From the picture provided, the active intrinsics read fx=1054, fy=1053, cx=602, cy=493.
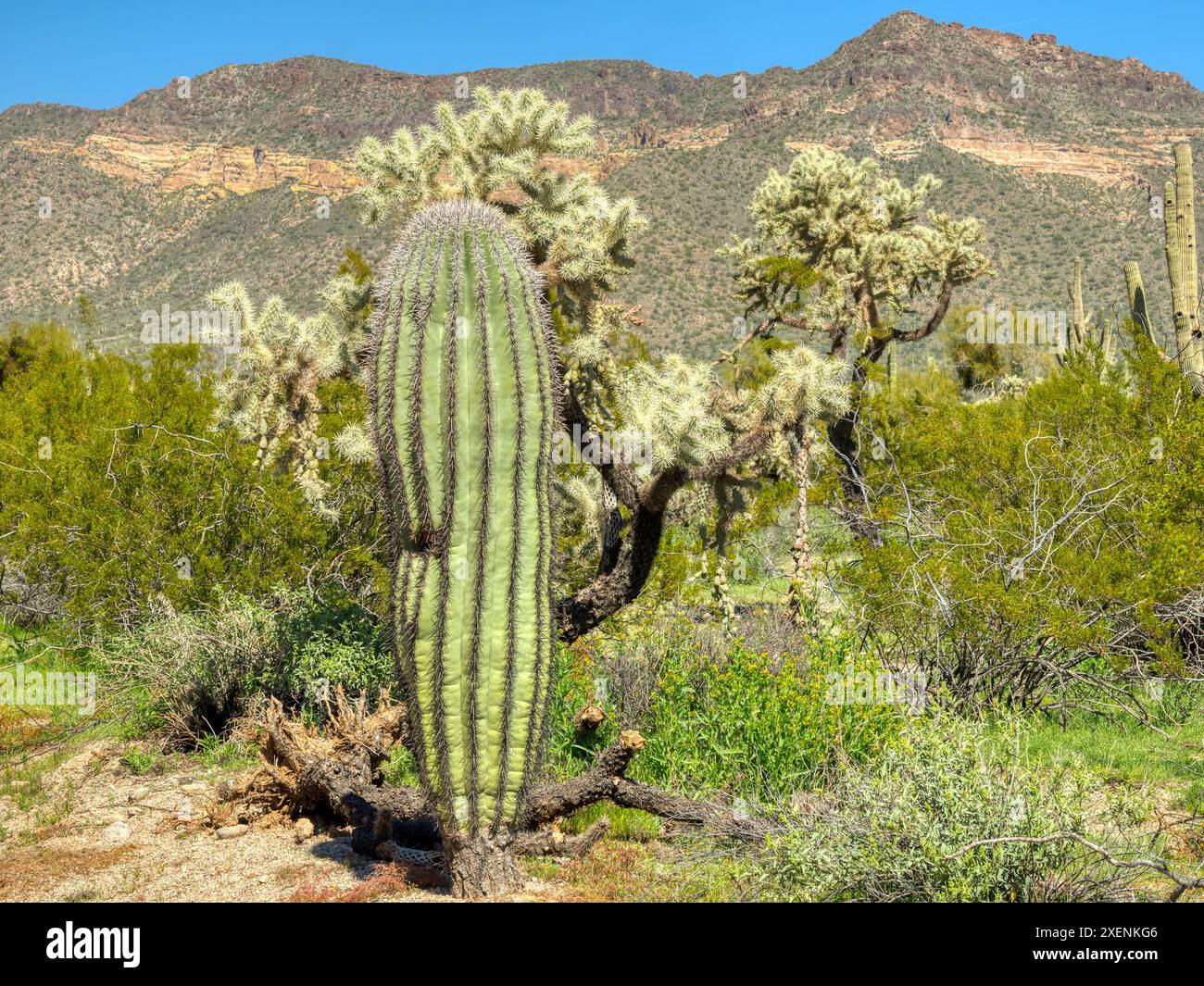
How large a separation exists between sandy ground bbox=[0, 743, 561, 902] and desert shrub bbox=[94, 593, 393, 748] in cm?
63

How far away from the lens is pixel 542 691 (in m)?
3.89

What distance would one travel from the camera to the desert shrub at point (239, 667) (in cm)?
603

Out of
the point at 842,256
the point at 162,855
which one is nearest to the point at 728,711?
the point at 162,855

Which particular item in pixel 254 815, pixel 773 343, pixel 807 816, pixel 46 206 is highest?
pixel 46 206

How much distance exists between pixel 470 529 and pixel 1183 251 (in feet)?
29.7

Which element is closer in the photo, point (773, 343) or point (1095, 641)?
point (1095, 641)

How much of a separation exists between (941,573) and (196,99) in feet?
229

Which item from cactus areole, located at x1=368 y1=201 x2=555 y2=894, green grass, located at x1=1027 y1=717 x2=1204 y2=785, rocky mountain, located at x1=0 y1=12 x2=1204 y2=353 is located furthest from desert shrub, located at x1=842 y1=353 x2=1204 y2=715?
rocky mountain, located at x1=0 y1=12 x2=1204 y2=353

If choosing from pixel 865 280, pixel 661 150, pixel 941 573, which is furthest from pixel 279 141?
pixel 941 573

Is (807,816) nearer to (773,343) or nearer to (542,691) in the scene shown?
(542,691)

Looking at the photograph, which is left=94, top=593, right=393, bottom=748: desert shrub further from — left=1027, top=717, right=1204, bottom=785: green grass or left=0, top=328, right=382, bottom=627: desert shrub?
left=1027, top=717, right=1204, bottom=785: green grass

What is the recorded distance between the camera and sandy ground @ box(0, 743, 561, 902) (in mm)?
4086

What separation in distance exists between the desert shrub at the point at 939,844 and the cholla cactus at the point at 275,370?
383 centimetres

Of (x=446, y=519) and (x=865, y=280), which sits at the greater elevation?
(x=865, y=280)
